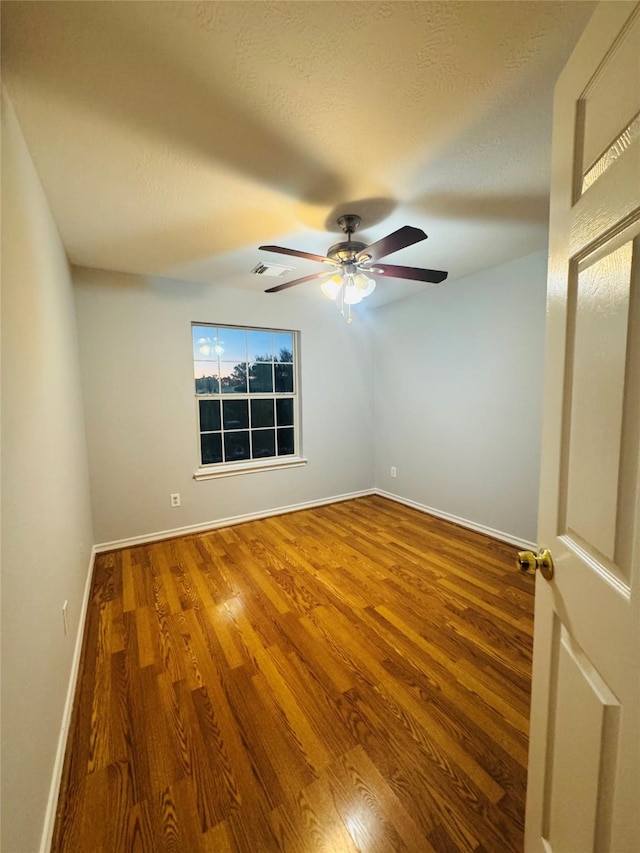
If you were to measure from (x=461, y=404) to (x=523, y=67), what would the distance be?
2.53 m

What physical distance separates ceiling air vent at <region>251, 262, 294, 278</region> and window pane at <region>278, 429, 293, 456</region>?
1.69m

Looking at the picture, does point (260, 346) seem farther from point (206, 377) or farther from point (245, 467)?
point (245, 467)

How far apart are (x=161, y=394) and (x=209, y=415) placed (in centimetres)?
51

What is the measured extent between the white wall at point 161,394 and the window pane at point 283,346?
5.5 inches

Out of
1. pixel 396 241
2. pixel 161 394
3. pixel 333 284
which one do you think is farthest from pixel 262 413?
pixel 396 241

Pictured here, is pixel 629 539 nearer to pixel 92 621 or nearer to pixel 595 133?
pixel 595 133

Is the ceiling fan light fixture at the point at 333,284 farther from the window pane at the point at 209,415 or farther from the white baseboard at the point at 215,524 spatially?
the white baseboard at the point at 215,524

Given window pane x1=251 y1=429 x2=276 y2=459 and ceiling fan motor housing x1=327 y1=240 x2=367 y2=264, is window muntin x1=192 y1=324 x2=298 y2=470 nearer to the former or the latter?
window pane x1=251 y1=429 x2=276 y2=459

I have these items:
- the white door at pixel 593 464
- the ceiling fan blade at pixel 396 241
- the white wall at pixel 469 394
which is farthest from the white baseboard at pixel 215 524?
the white door at pixel 593 464

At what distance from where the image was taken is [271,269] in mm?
2742

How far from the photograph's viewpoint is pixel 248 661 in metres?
1.70

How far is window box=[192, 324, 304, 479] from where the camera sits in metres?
3.41

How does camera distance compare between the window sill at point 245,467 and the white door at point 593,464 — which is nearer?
the white door at point 593,464

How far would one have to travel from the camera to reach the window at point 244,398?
3.41m
